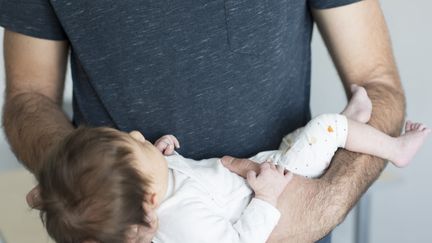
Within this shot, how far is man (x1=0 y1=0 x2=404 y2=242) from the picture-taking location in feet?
3.58

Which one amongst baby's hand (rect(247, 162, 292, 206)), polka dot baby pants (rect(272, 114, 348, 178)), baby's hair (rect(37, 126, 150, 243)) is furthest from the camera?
polka dot baby pants (rect(272, 114, 348, 178))

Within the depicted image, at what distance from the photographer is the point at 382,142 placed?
→ 1.16 metres

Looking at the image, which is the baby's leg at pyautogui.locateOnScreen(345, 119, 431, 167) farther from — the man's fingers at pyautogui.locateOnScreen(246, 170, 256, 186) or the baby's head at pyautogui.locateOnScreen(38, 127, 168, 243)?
the baby's head at pyautogui.locateOnScreen(38, 127, 168, 243)

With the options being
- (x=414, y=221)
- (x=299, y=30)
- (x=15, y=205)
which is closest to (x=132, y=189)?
(x=299, y=30)

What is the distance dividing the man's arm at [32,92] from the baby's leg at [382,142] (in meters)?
0.53

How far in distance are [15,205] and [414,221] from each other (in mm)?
1447

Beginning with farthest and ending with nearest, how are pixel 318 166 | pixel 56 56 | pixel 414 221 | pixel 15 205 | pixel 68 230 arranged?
pixel 414 221 < pixel 15 205 < pixel 56 56 < pixel 318 166 < pixel 68 230

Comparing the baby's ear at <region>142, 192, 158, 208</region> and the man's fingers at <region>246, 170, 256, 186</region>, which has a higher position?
the baby's ear at <region>142, 192, 158, 208</region>

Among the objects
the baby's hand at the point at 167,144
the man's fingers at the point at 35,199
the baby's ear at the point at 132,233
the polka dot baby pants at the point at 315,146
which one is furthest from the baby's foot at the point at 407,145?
the man's fingers at the point at 35,199

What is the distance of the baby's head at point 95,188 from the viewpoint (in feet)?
2.89

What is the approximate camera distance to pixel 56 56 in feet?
4.05

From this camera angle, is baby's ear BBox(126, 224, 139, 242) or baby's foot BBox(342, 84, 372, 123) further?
baby's foot BBox(342, 84, 372, 123)

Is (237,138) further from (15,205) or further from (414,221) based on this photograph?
(414,221)

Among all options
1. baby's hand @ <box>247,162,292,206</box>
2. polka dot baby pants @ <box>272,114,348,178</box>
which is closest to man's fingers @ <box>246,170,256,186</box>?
baby's hand @ <box>247,162,292,206</box>
